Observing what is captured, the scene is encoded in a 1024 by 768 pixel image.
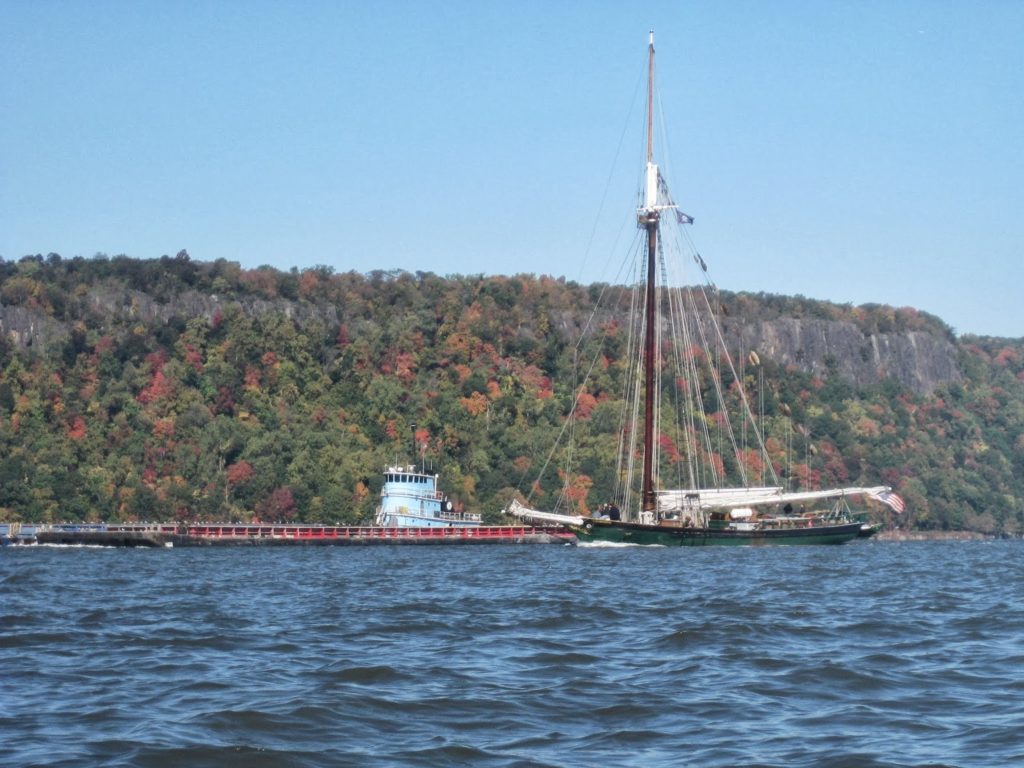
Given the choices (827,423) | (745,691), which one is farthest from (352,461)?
(745,691)

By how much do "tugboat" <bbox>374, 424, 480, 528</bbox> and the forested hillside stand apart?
18.5m

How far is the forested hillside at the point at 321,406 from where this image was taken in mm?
130500

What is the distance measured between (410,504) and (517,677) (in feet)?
287

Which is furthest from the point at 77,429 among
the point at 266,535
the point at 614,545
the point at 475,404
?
the point at 614,545

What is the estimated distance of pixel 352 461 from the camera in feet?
439

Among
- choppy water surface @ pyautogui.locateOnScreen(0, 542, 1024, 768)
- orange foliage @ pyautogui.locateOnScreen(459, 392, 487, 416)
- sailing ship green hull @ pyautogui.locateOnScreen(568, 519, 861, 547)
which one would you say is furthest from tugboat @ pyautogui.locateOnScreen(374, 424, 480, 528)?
choppy water surface @ pyautogui.locateOnScreen(0, 542, 1024, 768)

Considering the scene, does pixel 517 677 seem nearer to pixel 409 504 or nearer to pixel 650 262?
pixel 650 262

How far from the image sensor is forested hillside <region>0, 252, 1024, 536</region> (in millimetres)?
130500

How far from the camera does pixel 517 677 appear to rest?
21.3 meters

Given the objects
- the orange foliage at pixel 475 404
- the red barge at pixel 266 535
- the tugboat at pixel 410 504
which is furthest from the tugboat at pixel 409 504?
the orange foliage at pixel 475 404

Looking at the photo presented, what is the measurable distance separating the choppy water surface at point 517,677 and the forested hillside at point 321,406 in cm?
9156

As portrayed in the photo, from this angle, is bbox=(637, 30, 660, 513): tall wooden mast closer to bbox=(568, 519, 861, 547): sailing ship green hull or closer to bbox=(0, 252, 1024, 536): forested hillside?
bbox=(568, 519, 861, 547): sailing ship green hull

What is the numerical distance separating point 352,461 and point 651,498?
52655 mm

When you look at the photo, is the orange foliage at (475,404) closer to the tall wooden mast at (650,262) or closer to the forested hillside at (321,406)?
the forested hillside at (321,406)
